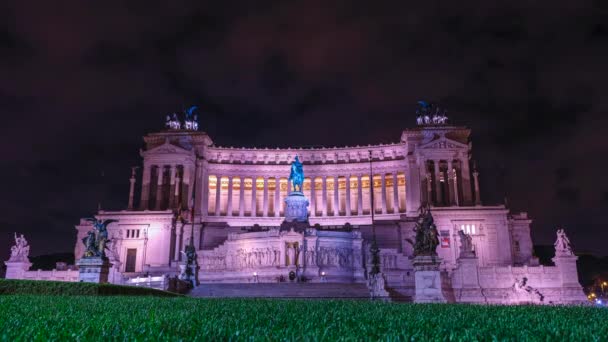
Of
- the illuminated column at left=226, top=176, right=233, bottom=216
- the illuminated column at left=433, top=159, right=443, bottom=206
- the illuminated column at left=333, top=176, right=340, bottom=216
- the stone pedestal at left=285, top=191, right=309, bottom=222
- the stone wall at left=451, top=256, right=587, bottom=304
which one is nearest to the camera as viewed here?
the stone wall at left=451, top=256, right=587, bottom=304

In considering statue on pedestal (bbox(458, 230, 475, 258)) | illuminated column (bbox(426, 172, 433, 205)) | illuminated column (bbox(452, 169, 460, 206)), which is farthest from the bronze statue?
illuminated column (bbox(452, 169, 460, 206))

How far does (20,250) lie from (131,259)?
19717 mm

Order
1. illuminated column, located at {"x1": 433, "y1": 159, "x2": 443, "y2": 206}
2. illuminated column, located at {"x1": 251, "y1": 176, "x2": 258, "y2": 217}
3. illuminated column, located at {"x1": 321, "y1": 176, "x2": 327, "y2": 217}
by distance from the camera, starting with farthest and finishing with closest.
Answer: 1. illuminated column, located at {"x1": 321, "y1": 176, "x2": 327, "y2": 217}
2. illuminated column, located at {"x1": 251, "y1": 176, "x2": 258, "y2": 217}
3. illuminated column, located at {"x1": 433, "y1": 159, "x2": 443, "y2": 206}

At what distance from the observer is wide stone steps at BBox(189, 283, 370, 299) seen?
42.7 m

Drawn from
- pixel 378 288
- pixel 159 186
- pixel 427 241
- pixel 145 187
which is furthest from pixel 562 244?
pixel 145 187

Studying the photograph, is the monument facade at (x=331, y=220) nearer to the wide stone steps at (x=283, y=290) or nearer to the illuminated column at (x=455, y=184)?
the illuminated column at (x=455, y=184)

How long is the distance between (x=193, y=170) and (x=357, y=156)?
3289 cm

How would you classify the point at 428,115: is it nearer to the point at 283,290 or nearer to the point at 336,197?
the point at 336,197

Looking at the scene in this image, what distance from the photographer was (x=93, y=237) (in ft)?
125

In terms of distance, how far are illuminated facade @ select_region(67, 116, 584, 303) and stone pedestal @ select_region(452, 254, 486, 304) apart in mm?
100

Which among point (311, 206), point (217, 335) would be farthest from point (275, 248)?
point (217, 335)

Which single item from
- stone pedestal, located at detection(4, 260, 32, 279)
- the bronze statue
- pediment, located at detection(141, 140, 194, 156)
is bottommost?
stone pedestal, located at detection(4, 260, 32, 279)

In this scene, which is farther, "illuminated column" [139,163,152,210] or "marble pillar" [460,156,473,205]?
"illuminated column" [139,163,152,210]

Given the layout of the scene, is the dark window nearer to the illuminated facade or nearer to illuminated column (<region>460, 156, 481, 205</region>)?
the illuminated facade
